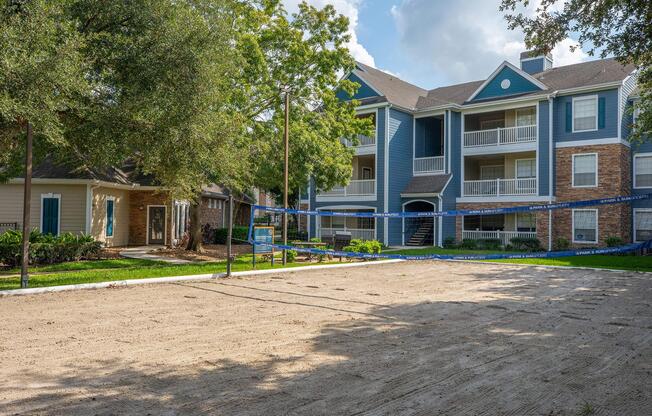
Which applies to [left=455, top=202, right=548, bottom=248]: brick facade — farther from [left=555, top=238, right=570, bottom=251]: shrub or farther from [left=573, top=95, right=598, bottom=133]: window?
[left=573, top=95, right=598, bottom=133]: window

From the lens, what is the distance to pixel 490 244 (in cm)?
2764

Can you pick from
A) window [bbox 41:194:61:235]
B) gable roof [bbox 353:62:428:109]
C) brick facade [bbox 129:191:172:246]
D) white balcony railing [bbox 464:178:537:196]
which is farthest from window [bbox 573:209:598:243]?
window [bbox 41:194:61:235]

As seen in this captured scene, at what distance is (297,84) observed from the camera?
2178 cm

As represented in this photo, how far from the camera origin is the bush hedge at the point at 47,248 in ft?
52.6

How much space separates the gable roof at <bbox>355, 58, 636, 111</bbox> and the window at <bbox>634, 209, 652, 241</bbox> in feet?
21.9

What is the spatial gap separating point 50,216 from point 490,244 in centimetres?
2112

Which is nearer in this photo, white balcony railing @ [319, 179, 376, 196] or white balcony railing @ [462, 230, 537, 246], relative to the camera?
white balcony railing @ [462, 230, 537, 246]

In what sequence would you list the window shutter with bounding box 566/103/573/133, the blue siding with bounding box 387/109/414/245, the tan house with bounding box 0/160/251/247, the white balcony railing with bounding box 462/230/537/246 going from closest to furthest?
the tan house with bounding box 0/160/251/247 → the window shutter with bounding box 566/103/573/133 → the white balcony railing with bounding box 462/230/537/246 → the blue siding with bounding box 387/109/414/245

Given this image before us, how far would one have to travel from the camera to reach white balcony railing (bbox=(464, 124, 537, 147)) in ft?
92.6

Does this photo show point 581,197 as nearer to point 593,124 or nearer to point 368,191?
point 593,124

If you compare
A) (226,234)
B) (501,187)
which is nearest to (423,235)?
(501,187)

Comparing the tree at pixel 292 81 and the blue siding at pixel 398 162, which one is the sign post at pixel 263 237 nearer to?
the tree at pixel 292 81

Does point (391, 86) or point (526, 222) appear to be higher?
point (391, 86)

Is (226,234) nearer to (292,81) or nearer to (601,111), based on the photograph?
(292,81)
